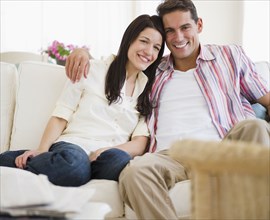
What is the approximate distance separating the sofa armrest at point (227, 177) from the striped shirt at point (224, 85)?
0.84m

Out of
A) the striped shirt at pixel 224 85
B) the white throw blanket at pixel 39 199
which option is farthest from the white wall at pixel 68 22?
the white throw blanket at pixel 39 199

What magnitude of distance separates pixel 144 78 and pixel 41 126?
50 centimetres

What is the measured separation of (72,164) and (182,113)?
58 cm

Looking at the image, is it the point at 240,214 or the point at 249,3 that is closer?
the point at 240,214

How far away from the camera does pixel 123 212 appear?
4.27 feet

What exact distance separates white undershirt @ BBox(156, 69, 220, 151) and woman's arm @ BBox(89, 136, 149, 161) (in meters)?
0.06

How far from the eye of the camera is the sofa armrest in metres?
0.66

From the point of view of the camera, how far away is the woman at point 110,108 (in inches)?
60.7

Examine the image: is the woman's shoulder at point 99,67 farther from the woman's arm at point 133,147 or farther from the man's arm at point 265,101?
the man's arm at point 265,101

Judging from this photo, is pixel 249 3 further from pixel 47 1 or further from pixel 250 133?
pixel 250 133

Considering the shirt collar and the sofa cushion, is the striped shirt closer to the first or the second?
the shirt collar

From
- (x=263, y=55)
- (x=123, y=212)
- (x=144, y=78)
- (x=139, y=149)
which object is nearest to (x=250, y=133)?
(x=123, y=212)

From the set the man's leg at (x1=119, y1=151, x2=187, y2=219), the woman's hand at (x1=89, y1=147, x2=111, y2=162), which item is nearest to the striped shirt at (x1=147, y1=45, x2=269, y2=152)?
the woman's hand at (x1=89, y1=147, x2=111, y2=162)

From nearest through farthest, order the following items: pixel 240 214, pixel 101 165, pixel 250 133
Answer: pixel 240 214 → pixel 250 133 → pixel 101 165
